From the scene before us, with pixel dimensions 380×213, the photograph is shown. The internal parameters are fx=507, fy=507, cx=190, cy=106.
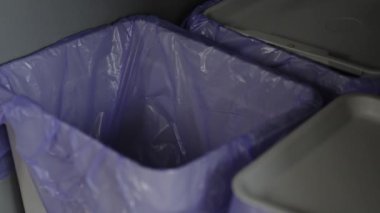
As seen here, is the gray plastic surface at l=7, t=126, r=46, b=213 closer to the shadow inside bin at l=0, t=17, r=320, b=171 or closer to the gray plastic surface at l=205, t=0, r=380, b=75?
the shadow inside bin at l=0, t=17, r=320, b=171

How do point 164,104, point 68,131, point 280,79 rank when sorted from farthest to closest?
1. point 164,104
2. point 280,79
3. point 68,131

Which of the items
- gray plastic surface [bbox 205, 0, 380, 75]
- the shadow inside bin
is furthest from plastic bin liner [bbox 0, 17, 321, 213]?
gray plastic surface [bbox 205, 0, 380, 75]

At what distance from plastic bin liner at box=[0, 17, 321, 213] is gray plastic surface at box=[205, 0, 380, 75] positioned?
0.34 feet

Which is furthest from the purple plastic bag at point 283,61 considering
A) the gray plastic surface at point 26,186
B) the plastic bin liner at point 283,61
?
the gray plastic surface at point 26,186

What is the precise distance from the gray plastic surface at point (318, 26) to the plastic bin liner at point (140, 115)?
0.10 meters

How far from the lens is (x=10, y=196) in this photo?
0.78 metres

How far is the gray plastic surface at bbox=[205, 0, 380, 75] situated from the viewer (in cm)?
76

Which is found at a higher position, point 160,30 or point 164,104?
point 160,30

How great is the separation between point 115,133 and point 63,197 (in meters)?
0.23

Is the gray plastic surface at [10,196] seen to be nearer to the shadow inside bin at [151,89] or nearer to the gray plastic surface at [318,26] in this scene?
the shadow inside bin at [151,89]

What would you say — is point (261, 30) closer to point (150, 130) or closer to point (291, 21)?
point (291, 21)

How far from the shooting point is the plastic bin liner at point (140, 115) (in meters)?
0.52

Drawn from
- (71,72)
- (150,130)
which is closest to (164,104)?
(150,130)

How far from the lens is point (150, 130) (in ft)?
2.85
